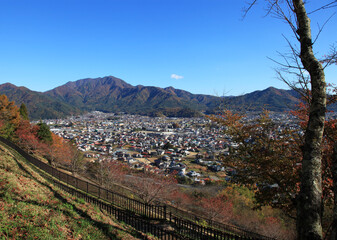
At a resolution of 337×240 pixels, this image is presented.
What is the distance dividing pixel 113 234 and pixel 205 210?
49.6ft

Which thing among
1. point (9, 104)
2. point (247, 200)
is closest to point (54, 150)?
point (9, 104)

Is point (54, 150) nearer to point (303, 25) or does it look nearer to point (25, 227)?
point (25, 227)

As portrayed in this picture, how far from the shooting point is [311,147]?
10.3ft

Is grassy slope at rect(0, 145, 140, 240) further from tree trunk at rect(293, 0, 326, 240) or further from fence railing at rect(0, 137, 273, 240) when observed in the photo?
tree trunk at rect(293, 0, 326, 240)

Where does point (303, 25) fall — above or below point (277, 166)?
above

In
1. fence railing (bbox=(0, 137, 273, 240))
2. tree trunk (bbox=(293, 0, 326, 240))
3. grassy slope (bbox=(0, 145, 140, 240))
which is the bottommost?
fence railing (bbox=(0, 137, 273, 240))

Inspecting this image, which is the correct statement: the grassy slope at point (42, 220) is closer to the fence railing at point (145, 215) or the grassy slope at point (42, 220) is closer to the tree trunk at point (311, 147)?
the fence railing at point (145, 215)

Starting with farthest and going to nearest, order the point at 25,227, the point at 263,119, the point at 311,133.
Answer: the point at 263,119, the point at 25,227, the point at 311,133

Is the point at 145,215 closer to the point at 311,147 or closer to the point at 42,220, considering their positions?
the point at 42,220

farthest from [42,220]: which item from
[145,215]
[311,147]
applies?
[311,147]

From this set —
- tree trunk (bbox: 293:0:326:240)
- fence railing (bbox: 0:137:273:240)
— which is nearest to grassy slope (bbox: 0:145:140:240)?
fence railing (bbox: 0:137:273:240)

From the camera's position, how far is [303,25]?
342 cm

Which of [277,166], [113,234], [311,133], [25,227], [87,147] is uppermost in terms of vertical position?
[311,133]

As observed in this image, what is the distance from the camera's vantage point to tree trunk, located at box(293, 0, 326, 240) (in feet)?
9.45
